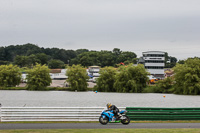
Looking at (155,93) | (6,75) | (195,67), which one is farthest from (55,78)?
(195,67)

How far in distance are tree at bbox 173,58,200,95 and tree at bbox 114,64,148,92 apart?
9411mm

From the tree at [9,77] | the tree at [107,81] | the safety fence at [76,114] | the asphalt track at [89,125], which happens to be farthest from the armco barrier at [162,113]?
the tree at [9,77]

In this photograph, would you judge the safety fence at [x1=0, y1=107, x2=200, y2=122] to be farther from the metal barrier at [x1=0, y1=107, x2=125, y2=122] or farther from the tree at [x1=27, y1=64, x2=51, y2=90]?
the tree at [x1=27, y1=64, x2=51, y2=90]

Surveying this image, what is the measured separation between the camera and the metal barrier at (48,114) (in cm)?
2381

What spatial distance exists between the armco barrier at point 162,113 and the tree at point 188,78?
2030 inches

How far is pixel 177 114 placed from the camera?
25031 mm

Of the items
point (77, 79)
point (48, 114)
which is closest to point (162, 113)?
point (48, 114)

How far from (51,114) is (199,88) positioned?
59.4 meters

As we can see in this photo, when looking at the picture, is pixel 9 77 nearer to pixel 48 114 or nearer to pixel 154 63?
pixel 48 114

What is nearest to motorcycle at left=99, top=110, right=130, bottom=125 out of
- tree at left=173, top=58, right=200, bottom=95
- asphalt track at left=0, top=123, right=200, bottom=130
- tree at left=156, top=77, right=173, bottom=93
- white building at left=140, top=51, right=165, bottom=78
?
asphalt track at left=0, top=123, right=200, bottom=130

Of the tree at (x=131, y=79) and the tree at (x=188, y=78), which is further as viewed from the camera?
the tree at (x=131, y=79)

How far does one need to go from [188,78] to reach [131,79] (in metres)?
15.9

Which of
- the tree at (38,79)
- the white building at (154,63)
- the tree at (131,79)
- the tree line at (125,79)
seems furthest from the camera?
the white building at (154,63)

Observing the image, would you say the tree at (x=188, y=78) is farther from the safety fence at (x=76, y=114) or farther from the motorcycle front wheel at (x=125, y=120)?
the motorcycle front wheel at (x=125, y=120)
